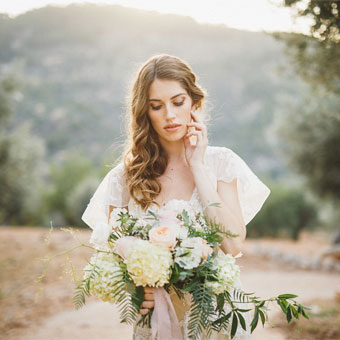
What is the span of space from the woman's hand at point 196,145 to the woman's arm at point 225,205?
6cm

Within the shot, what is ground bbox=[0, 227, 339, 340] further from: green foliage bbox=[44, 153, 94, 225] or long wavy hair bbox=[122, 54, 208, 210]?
green foliage bbox=[44, 153, 94, 225]

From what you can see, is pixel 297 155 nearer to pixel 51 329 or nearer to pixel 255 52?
pixel 51 329

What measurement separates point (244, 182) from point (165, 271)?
1.10 metres

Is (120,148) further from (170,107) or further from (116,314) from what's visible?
(170,107)

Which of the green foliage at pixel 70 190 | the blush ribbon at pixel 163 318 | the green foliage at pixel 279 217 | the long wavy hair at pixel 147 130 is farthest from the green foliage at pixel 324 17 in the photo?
the green foliage at pixel 70 190

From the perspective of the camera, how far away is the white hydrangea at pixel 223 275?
78.0 inches

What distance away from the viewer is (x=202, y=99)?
10.2 ft

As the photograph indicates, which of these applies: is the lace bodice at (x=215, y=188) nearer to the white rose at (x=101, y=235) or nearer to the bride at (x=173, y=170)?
the bride at (x=173, y=170)

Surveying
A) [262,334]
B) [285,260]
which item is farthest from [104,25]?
[262,334]

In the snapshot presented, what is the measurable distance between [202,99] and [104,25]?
6604 cm

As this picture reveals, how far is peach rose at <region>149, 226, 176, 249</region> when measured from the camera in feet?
6.40

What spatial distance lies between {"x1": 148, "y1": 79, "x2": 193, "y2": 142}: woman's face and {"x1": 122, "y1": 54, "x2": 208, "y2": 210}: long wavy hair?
5 centimetres

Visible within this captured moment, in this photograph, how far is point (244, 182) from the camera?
8.98ft

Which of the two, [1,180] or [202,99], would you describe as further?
[1,180]
